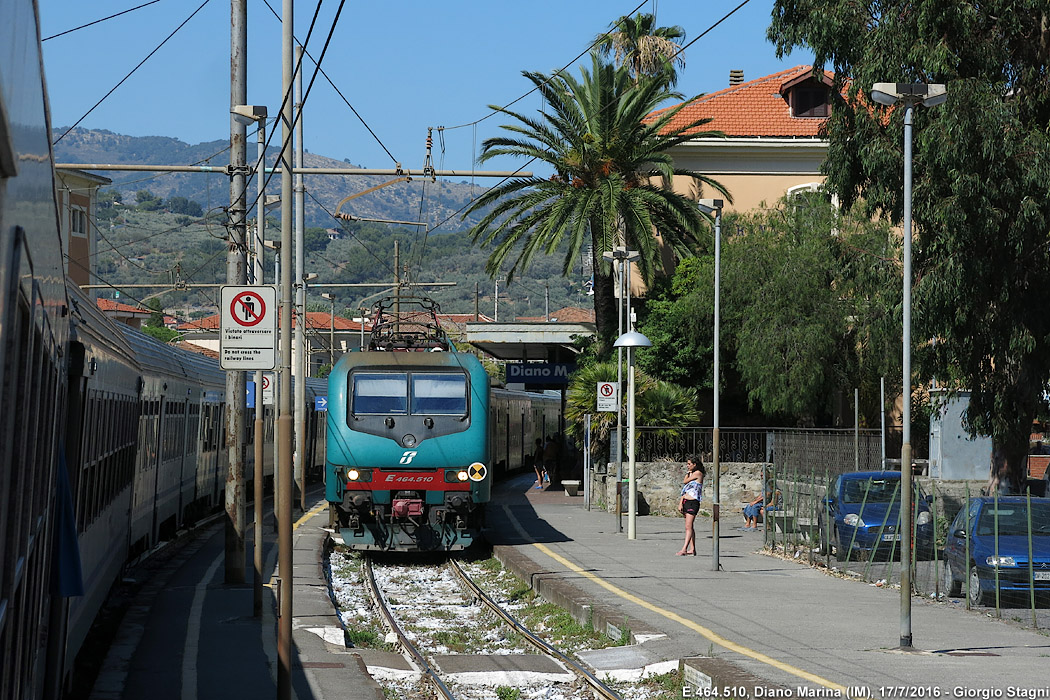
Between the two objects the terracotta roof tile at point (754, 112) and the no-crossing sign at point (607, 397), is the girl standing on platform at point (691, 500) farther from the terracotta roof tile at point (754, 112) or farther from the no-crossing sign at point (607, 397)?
the terracotta roof tile at point (754, 112)

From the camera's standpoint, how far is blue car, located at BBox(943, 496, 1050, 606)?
16047 millimetres

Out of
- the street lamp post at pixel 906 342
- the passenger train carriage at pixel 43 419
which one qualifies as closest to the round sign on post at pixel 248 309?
the passenger train carriage at pixel 43 419

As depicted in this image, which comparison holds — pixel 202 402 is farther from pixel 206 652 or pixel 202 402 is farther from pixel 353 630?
pixel 206 652

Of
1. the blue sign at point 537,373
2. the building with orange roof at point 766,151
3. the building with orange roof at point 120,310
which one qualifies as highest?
the building with orange roof at point 766,151

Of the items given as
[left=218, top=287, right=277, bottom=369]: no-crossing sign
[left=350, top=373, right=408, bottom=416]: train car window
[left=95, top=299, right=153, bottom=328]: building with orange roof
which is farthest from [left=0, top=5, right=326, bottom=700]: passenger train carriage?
[left=95, top=299, right=153, bottom=328]: building with orange roof

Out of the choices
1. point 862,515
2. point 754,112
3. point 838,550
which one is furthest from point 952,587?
point 754,112

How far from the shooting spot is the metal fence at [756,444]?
31.2m

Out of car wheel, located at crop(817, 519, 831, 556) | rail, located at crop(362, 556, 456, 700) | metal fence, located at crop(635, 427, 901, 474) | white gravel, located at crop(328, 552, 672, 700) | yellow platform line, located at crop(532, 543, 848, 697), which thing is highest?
metal fence, located at crop(635, 427, 901, 474)

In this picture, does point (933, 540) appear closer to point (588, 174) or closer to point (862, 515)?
point (862, 515)

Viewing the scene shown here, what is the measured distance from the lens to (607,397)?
2769cm

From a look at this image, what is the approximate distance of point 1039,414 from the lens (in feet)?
85.2

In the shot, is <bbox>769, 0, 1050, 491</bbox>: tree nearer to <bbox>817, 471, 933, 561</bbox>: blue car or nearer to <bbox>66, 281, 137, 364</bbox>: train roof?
<bbox>817, 471, 933, 561</bbox>: blue car

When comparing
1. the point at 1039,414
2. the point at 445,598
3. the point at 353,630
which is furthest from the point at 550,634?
the point at 1039,414

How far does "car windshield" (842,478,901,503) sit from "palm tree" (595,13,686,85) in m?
26.3
